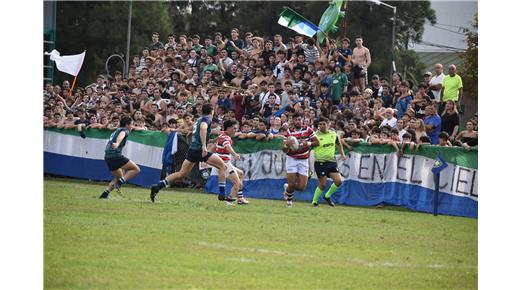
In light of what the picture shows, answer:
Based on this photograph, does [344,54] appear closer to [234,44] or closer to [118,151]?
[234,44]

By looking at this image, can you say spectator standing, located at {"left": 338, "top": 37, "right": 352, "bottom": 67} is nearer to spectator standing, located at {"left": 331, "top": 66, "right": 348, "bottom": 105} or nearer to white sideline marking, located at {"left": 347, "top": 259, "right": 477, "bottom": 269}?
spectator standing, located at {"left": 331, "top": 66, "right": 348, "bottom": 105}

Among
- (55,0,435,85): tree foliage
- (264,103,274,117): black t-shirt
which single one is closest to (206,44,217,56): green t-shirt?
(264,103,274,117): black t-shirt

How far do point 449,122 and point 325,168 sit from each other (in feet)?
7.37

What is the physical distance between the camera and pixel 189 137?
67.8ft

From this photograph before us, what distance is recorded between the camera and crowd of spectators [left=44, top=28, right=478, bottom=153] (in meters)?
17.9

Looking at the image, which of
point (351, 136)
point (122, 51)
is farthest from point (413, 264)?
point (122, 51)

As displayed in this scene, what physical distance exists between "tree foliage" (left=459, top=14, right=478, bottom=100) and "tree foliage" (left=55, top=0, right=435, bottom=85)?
15.2 meters

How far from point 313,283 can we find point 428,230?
4.73 meters

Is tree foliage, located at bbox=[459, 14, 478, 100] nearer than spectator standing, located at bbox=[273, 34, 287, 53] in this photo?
Yes

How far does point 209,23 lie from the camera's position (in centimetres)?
4422

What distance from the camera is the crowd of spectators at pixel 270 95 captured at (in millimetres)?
17938

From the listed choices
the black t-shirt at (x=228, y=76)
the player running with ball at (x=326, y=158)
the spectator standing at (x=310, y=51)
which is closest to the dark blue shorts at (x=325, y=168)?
the player running with ball at (x=326, y=158)

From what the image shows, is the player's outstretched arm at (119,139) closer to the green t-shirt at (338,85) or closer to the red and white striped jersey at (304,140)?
the red and white striped jersey at (304,140)
